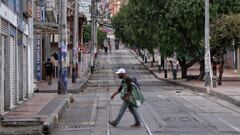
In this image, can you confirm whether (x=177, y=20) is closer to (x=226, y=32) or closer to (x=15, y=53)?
(x=226, y=32)

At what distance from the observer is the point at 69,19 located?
7194cm

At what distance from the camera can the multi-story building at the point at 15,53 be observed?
22000mm

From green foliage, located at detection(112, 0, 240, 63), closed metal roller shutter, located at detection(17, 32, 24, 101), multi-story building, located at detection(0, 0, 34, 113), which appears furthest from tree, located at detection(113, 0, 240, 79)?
closed metal roller shutter, located at detection(17, 32, 24, 101)

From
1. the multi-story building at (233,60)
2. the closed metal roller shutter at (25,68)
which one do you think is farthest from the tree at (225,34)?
the multi-story building at (233,60)

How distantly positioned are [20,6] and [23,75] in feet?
9.91

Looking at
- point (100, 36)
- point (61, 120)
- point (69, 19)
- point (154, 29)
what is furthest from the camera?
point (100, 36)

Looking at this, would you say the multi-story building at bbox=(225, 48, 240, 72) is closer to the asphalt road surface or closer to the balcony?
the balcony

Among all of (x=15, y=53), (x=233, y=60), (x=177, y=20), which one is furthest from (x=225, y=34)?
(x=233, y=60)

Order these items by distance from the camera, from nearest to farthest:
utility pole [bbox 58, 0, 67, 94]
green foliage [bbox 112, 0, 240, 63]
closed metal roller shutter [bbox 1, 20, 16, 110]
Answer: closed metal roller shutter [bbox 1, 20, 16, 110]
utility pole [bbox 58, 0, 67, 94]
green foliage [bbox 112, 0, 240, 63]

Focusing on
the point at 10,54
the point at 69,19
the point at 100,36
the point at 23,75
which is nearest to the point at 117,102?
the point at 23,75

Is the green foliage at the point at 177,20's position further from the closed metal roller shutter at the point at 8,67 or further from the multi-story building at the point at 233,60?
the closed metal roller shutter at the point at 8,67

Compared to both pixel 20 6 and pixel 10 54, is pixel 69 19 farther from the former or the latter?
pixel 10 54

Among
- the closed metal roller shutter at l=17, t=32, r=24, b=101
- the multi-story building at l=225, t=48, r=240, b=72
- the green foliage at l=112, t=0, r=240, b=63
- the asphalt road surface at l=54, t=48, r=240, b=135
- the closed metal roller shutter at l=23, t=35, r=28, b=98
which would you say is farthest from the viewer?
the multi-story building at l=225, t=48, r=240, b=72

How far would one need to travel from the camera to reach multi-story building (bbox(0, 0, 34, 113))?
72.2 ft
